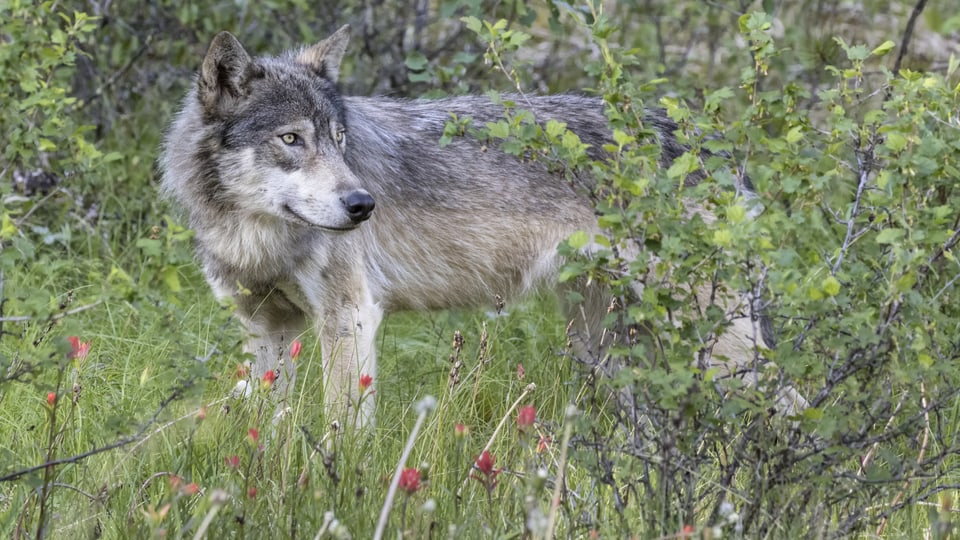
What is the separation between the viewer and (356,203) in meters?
4.16

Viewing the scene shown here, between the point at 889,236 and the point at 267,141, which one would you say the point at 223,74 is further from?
the point at 889,236

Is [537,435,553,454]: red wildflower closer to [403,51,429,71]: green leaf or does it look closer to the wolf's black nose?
the wolf's black nose

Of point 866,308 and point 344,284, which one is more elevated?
point 866,308

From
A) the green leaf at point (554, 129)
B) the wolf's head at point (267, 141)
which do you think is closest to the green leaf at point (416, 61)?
the wolf's head at point (267, 141)

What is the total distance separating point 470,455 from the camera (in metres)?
3.67

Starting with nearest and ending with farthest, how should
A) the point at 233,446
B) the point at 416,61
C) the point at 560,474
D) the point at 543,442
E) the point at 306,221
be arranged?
the point at 560,474
the point at 543,442
the point at 233,446
the point at 306,221
the point at 416,61

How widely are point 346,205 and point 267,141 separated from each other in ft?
1.54

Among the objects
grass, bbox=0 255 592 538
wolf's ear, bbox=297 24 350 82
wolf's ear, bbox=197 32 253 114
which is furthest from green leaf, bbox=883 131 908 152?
wolf's ear, bbox=297 24 350 82

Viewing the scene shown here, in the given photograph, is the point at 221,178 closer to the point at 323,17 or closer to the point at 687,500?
the point at 687,500

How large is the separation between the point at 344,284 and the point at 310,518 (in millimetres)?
1994

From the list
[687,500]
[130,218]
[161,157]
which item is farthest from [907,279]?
[130,218]

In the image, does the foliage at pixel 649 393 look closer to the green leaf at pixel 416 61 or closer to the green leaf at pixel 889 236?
the green leaf at pixel 889 236

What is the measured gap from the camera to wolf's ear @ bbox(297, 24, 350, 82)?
4.82 m

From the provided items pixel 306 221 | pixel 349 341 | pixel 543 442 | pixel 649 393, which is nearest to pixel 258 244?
pixel 306 221
